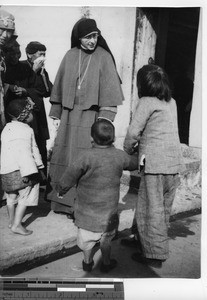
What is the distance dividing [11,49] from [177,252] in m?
1.75

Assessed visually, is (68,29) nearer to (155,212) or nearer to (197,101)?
(197,101)

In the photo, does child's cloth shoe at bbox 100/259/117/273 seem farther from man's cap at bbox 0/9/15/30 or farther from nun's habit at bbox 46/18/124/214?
man's cap at bbox 0/9/15/30

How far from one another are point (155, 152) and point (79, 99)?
0.64 m

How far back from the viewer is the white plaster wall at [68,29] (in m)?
2.57

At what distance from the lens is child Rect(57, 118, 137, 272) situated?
235cm

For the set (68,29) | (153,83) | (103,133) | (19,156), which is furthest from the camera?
(68,29)

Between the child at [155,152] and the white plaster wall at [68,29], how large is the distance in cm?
→ 55

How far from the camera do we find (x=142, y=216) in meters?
2.62

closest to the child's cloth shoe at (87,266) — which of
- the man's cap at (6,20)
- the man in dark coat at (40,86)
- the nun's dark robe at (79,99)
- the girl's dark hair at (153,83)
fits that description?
the nun's dark robe at (79,99)

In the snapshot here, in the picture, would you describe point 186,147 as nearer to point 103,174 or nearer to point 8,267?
point 103,174

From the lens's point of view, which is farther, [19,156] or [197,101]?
[197,101]

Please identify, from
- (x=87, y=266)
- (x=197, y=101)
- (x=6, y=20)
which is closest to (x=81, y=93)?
(x=6, y=20)

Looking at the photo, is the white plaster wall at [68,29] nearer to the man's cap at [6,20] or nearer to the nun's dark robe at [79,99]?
the man's cap at [6,20]

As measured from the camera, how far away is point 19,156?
256 centimetres
